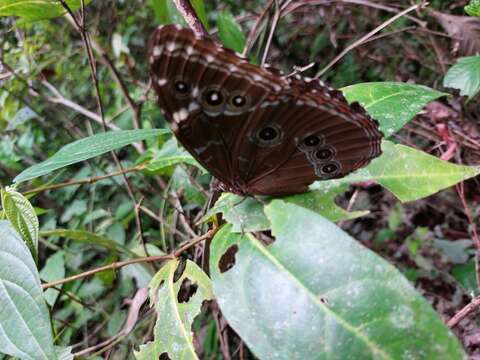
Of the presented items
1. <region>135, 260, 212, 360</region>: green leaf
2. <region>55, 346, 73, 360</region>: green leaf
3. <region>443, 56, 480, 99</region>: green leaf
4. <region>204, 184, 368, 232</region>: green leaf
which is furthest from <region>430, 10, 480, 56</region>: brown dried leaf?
<region>55, 346, 73, 360</region>: green leaf

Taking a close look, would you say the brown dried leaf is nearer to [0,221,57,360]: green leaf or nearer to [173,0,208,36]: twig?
[173,0,208,36]: twig

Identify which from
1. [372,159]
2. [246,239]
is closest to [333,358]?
[246,239]

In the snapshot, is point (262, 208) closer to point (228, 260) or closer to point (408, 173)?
point (228, 260)

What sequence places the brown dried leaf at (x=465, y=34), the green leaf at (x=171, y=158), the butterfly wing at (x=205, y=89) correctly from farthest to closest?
the brown dried leaf at (x=465, y=34), the green leaf at (x=171, y=158), the butterfly wing at (x=205, y=89)

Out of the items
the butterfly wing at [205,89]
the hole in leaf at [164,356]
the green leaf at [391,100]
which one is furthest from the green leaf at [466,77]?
the hole in leaf at [164,356]

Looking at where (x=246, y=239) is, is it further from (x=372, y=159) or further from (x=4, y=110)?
(x=4, y=110)

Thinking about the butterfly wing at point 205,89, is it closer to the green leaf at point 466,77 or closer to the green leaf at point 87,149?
the green leaf at point 87,149
